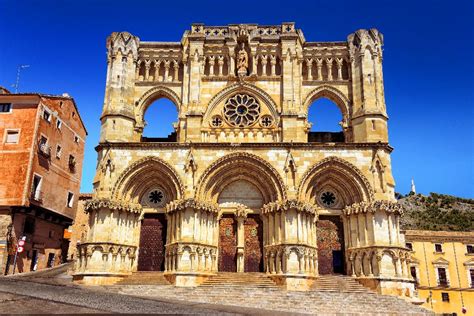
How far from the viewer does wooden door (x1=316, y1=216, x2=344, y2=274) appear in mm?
20438

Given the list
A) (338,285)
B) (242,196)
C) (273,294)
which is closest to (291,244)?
(273,294)

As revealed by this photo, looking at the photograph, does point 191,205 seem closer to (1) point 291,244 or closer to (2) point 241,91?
(1) point 291,244

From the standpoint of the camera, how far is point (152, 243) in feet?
68.9

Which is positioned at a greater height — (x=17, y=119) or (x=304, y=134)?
(x=17, y=119)

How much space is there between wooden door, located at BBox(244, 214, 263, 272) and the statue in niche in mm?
7900

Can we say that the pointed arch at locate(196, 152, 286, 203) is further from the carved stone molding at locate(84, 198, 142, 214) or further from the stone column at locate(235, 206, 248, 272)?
the carved stone molding at locate(84, 198, 142, 214)

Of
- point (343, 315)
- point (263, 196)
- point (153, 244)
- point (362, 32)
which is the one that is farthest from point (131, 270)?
point (362, 32)

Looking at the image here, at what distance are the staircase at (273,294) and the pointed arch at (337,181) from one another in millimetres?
3845

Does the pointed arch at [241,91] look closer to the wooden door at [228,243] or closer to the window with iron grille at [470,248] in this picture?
the wooden door at [228,243]

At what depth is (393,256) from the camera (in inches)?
737

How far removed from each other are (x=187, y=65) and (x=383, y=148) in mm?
11313

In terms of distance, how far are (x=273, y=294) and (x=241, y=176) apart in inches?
253

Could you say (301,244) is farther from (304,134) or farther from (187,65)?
(187,65)

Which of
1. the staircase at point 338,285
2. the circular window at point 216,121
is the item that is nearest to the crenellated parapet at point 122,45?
the circular window at point 216,121
